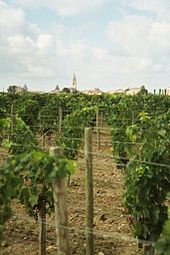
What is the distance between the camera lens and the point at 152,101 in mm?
21719

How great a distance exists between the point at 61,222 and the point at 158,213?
2.23 meters

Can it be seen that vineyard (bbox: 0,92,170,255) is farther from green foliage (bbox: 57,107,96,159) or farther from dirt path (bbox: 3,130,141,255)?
green foliage (bbox: 57,107,96,159)

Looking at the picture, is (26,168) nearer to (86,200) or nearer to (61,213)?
(61,213)

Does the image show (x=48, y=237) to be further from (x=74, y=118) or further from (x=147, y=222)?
(x=74, y=118)

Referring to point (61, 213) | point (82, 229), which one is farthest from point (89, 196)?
point (61, 213)

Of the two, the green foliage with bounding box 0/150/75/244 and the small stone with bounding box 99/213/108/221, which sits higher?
the green foliage with bounding box 0/150/75/244

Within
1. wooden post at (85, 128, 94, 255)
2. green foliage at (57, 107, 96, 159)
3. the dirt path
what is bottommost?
the dirt path

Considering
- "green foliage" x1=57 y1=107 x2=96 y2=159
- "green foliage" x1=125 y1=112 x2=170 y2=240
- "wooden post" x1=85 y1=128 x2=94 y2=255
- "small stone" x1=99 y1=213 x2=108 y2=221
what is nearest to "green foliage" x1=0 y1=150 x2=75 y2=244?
"wooden post" x1=85 y1=128 x2=94 y2=255

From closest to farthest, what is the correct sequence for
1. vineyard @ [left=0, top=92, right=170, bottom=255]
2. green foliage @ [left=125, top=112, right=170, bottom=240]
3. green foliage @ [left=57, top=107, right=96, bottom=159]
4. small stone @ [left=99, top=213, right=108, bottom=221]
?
vineyard @ [left=0, top=92, right=170, bottom=255], green foliage @ [left=125, top=112, right=170, bottom=240], small stone @ [left=99, top=213, right=108, bottom=221], green foliage @ [left=57, top=107, right=96, bottom=159]

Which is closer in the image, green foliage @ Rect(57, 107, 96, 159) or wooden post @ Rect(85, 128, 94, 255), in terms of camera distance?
wooden post @ Rect(85, 128, 94, 255)

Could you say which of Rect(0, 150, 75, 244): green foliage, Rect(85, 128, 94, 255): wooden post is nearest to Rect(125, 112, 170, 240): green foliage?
Rect(85, 128, 94, 255): wooden post

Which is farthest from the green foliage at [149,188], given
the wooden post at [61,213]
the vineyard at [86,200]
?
the wooden post at [61,213]

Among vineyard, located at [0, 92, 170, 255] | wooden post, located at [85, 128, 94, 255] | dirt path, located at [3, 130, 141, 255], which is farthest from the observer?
dirt path, located at [3, 130, 141, 255]

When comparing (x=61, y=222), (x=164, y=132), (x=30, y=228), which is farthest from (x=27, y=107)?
(x=61, y=222)
